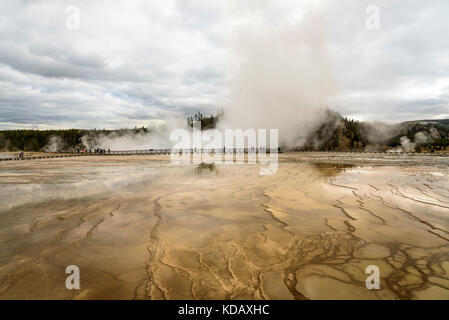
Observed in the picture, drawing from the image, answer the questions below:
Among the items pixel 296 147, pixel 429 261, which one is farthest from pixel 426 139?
pixel 429 261

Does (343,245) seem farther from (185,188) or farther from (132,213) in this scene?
(185,188)

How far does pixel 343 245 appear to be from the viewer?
424cm

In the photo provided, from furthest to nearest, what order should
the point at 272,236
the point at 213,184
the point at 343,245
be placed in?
the point at 213,184
the point at 272,236
the point at 343,245

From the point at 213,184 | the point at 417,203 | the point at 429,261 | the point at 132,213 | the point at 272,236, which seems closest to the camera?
the point at 429,261

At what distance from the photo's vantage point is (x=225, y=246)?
423 cm

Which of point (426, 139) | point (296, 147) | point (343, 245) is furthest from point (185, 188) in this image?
point (426, 139)

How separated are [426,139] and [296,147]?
49.9 metres

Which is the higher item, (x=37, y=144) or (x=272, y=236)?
(x=37, y=144)

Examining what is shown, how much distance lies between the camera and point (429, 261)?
366cm

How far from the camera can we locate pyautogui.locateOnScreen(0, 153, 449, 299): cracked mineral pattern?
3.02 metres

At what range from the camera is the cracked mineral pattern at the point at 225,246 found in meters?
3.02
